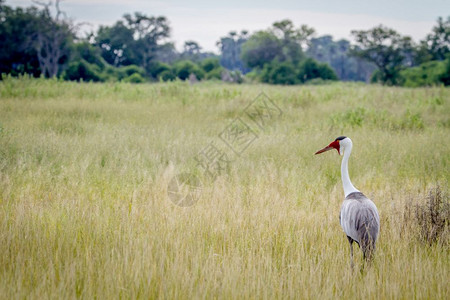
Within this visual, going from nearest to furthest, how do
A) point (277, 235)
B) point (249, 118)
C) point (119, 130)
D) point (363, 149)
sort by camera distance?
point (277, 235)
point (363, 149)
point (119, 130)
point (249, 118)

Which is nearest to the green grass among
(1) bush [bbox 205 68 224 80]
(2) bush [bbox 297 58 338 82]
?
(1) bush [bbox 205 68 224 80]

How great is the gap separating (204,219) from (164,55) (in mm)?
67110

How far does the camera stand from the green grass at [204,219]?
10.4ft

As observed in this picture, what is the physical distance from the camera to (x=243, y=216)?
4633 millimetres

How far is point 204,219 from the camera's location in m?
4.39

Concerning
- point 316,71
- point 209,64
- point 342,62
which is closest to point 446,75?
point 316,71

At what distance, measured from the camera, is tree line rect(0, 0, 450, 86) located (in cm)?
3906

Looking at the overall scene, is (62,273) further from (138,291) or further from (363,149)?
(363,149)

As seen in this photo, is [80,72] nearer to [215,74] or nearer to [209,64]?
[215,74]

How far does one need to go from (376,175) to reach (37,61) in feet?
139

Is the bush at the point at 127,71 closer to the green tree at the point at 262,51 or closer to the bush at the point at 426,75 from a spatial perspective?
the green tree at the point at 262,51

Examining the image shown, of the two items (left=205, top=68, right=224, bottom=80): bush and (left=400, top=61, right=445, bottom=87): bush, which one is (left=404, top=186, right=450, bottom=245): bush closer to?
(left=400, top=61, right=445, bottom=87): bush

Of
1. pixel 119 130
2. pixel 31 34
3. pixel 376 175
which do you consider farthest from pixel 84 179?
pixel 31 34

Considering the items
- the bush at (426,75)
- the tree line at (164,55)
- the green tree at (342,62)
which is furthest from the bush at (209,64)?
the bush at (426,75)
